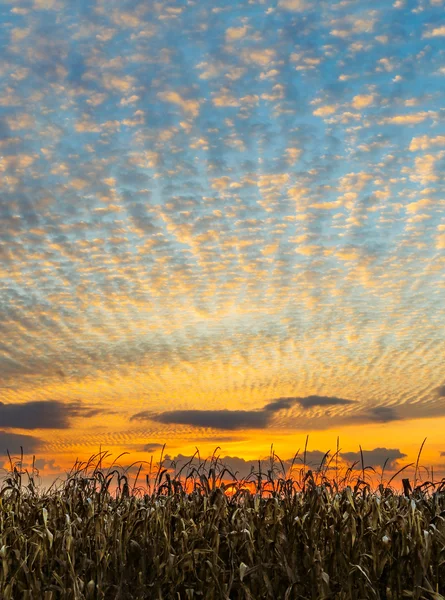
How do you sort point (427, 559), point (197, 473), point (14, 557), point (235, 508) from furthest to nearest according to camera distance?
point (197, 473)
point (235, 508)
point (14, 557)
point (427, 559)

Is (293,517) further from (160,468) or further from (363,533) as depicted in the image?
(160,468)

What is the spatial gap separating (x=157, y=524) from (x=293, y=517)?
1.66 meters

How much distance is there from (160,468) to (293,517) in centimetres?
245

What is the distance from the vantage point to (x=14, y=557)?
862 centimetres

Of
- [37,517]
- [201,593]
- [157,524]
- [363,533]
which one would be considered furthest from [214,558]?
[37,517]

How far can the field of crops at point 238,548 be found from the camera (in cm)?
748

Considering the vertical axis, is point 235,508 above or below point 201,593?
above

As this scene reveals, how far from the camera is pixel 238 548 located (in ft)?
27.3

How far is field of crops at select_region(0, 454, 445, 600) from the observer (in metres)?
7.48

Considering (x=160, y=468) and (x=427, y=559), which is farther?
(x=160, y=468)

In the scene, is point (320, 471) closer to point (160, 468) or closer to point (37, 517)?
point (160, 468)

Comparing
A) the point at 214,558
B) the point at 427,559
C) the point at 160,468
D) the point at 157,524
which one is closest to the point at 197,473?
the point at 160,468

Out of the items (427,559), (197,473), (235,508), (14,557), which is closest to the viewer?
(427,559)

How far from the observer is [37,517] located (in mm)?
10180
